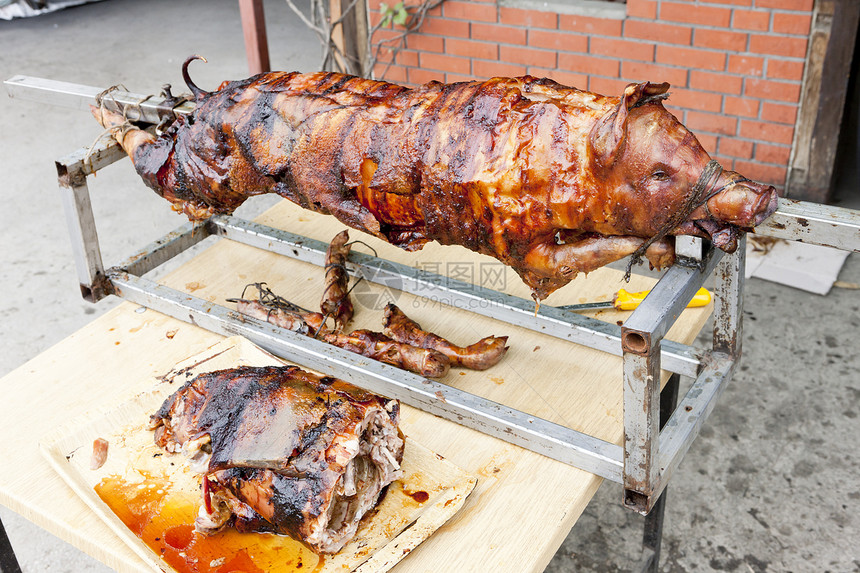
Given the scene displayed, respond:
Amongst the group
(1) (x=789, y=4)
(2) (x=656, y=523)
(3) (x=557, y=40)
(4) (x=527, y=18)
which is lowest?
(2) (x=656, y=523)

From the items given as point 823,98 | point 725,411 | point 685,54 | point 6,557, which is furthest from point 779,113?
point 6,557

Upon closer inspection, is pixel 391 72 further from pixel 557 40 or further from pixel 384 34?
pixel 557 40

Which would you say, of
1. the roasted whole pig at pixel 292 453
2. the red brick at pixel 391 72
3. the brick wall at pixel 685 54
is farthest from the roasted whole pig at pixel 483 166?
the red brick at pixel 391 72

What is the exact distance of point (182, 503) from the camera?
1602 mm

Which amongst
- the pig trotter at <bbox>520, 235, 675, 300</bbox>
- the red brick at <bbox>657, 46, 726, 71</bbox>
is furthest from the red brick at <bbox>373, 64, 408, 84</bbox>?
the pig trotter at <bbox>520, 235, 675, 300</bbox>

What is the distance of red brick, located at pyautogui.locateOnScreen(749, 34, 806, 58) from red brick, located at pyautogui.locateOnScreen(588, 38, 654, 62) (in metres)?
0.54

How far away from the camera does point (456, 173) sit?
1.64m

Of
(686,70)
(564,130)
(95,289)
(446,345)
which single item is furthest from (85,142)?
(564,130)

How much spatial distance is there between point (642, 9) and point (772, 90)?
81cm

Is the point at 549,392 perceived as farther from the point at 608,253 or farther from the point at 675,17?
the point at 675,17

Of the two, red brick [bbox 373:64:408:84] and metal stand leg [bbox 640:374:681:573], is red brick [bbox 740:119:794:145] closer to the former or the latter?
red brick [bbox 373:64:408:84]

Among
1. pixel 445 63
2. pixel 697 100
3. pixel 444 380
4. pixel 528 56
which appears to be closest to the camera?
pixel 444 380

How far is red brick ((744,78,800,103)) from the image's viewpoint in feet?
13.0

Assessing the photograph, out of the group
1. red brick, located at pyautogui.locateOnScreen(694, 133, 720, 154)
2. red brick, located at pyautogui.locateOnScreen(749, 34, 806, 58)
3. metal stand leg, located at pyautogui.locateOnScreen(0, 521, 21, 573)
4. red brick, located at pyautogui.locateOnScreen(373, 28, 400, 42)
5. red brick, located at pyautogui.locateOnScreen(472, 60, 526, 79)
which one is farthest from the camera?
red brick, located at pyautogui.locateOnScreen(373, 28, 400, 42)
